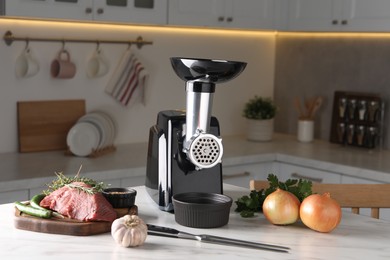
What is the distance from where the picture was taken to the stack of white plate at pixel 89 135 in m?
3.54

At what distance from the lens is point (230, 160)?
3646 mm

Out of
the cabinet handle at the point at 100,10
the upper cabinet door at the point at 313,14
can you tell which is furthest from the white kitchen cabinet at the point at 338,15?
the cabinet handle at the point at 100,10

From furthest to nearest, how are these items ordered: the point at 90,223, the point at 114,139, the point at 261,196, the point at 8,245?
the point at 114,139 < the point at 261,196 < the point at 90,223 < the point at 8,245

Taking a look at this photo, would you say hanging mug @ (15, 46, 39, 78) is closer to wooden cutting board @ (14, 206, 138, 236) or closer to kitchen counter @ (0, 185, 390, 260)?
kitchen counter @ (0, 185, 390, 260)

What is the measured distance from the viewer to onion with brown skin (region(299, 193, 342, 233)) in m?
1.80

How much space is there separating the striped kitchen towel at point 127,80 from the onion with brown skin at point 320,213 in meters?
2.24

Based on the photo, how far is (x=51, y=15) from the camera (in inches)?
128

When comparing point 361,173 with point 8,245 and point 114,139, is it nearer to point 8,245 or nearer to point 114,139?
point 114,139

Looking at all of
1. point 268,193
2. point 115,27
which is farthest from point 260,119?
point 268,193

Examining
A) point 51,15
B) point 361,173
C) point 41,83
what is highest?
point 51,15

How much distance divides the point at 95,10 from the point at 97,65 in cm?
45

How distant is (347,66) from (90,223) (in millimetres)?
2834

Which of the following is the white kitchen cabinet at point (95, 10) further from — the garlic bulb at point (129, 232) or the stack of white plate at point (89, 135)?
the garlic bulb at point (129, 232)

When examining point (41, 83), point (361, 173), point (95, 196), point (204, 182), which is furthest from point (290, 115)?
point (95, 196)
